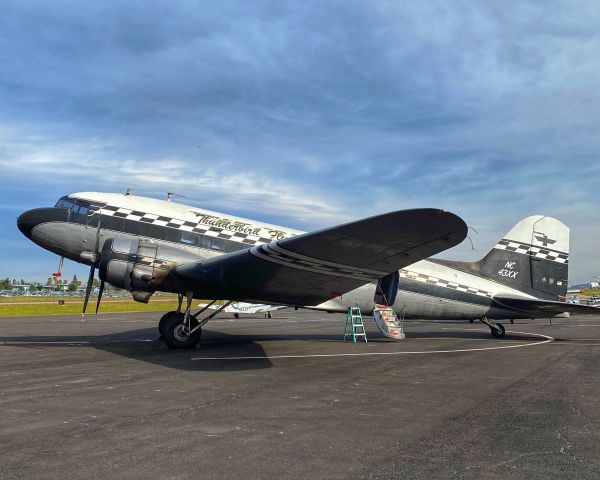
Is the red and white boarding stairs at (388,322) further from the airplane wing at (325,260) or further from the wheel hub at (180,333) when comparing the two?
the wheel hub at (180,333)

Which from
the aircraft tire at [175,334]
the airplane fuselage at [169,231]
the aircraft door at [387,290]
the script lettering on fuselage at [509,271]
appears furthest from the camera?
the script lettering on fuselage at [509,271]

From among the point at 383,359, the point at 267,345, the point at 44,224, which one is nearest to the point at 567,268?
the point at 383,359

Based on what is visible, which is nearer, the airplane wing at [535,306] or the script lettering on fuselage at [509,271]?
the airplane wing at [535,306]

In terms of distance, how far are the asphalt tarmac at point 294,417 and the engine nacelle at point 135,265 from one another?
213 centimetres

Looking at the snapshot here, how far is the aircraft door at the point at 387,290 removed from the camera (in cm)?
1641

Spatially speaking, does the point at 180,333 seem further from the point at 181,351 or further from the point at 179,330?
the point at 181,351

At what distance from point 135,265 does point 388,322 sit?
852 cm

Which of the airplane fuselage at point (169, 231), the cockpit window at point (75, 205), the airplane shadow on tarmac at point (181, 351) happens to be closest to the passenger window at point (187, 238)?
the airplane fuselage at point (169, 231)

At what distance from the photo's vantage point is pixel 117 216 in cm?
1496

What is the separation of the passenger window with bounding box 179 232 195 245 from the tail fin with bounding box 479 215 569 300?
1156cm

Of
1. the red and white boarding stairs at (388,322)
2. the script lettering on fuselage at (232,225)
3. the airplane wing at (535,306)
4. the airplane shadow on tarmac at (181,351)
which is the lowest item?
the airplane shadow on tarmac at (181,351)

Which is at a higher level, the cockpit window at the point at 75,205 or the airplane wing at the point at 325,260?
the cockpit window at the point at 75,205

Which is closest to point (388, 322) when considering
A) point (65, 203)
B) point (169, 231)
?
point (169, 231)

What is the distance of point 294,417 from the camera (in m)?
6.11
